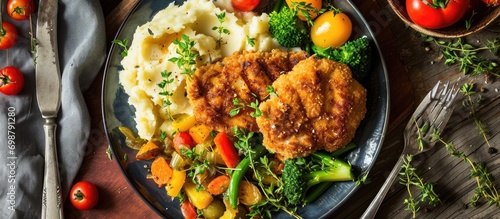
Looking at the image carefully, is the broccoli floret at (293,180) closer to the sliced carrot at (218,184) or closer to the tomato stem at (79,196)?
the sliced carrot at (218,184)

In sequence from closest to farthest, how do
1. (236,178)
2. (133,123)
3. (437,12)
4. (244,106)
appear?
1. (437,12)
2. (244,106)
3. (236,178)
4. (133,123)

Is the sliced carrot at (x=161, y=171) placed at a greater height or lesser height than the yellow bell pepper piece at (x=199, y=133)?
lesser

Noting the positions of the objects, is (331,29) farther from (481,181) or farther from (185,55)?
→ (481,181)

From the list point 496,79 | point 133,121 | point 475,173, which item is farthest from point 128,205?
point 496,79

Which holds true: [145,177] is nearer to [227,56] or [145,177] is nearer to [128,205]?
[128,205]

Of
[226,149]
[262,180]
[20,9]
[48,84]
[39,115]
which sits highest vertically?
[20,9]

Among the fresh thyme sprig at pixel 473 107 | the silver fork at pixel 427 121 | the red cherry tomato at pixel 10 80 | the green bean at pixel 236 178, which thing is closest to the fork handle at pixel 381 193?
the silver fork at pixel 427 121

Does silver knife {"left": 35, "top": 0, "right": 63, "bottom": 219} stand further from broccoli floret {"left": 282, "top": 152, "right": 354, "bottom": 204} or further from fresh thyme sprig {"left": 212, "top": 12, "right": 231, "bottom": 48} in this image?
broccoli floret {"left": 282, "top": 152, "right": 354, "bottom": 204}

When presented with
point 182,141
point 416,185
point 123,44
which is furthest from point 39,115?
point 416,185
